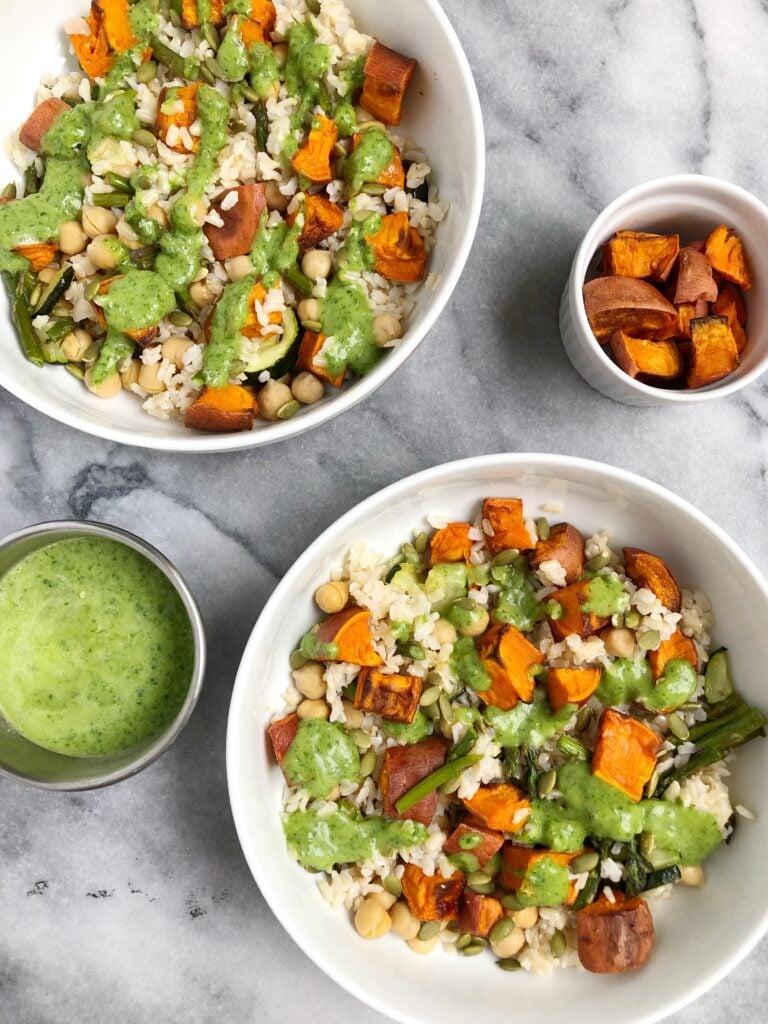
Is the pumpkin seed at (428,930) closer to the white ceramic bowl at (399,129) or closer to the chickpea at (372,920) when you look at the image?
the chickpea at (372,920)

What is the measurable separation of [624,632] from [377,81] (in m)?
1.25

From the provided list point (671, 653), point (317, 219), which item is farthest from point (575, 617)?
point (317, 219)

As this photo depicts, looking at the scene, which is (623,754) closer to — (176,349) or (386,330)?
(386,330)

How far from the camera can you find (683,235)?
206 centimetres

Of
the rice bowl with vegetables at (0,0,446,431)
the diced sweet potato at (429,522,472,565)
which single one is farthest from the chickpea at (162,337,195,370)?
the diced sweet potato at (429,522,472,565)

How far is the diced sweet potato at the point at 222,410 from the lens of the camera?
1862 millimetres

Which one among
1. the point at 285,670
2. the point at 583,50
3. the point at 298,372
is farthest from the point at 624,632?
the point at 583,50

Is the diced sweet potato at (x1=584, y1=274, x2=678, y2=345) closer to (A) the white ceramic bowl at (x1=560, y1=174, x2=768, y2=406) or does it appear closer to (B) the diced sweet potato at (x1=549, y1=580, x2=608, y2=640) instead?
(A) the white ceramic bowl at (x1=560, y1=174, x2=768, y2=406)

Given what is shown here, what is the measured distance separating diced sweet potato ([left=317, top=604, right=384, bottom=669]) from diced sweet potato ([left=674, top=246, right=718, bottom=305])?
954 mm

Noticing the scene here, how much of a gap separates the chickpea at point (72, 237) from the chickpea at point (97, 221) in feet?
0.05

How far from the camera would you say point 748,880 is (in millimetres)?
1872

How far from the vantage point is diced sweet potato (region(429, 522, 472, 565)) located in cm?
200

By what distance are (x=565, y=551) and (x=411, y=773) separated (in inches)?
22.6

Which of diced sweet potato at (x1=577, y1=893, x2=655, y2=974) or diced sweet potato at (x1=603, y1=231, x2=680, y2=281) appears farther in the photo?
diced sweet potato at (x1=603, y1=231, x2=680, y2=281)
